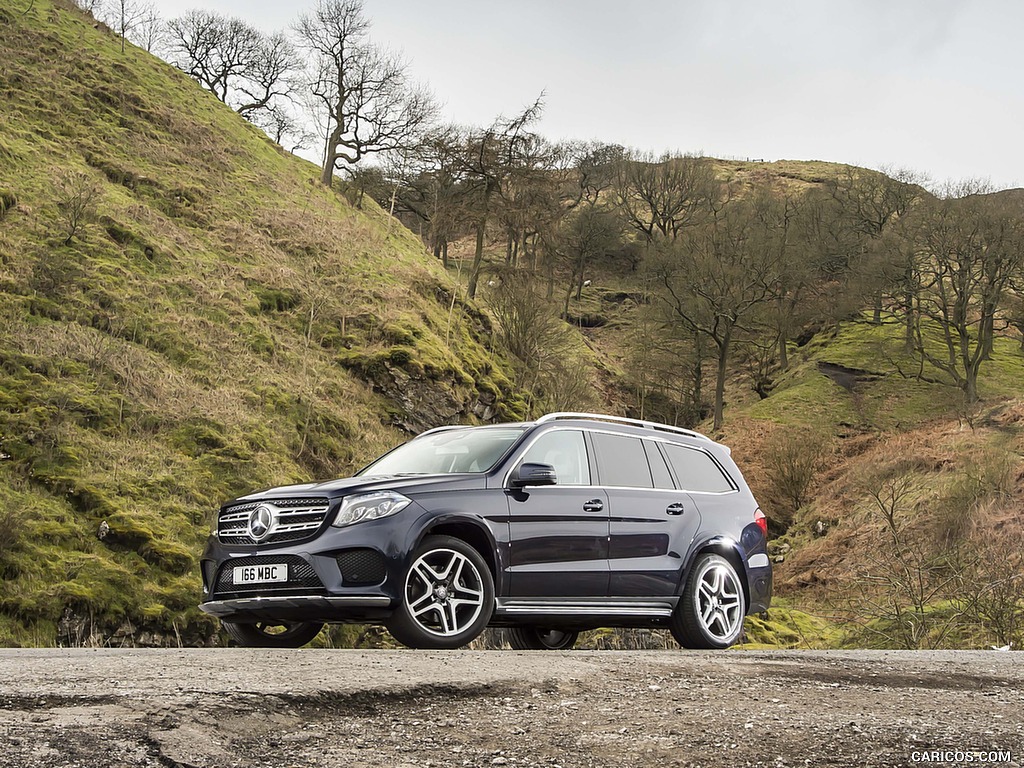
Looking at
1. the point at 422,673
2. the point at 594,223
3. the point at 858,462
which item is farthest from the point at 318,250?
the point at 594,223

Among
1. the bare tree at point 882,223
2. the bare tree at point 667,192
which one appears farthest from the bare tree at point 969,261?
the bare tree at point 667,192

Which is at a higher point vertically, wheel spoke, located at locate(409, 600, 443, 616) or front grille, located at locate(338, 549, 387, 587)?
front grille, located at locate(338, 549, 387, 587)

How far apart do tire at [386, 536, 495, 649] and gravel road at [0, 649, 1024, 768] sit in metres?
0.87

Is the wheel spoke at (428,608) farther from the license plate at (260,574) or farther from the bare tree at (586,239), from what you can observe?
the bare tree at (586,239)

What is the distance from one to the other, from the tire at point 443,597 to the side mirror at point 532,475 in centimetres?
70

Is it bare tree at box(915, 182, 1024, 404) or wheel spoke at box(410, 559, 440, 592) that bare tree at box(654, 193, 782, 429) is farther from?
wheel spoke at box(410, 559, 440, 592)

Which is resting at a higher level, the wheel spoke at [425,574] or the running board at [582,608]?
the wheel spoke at [425,574]

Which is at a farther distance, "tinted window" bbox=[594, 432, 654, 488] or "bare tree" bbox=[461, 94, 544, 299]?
"bare tree" bbox=[461, 94, 544, 299]

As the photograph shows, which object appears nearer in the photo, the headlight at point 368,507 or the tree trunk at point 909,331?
the headlight at point 368,507

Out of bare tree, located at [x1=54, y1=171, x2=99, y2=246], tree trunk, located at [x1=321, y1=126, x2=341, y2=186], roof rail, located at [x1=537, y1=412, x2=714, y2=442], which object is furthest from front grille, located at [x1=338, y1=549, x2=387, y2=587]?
tree trunk, located at [x1=321, y1=126, x2=341, y2=186]

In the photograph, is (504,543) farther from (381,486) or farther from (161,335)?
(161,335)

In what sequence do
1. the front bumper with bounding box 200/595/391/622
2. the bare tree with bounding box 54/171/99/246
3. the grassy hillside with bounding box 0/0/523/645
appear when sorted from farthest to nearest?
the bare tree with bounding box 54/171/99/246
the grassy hillside with bounding box 0/0/523/645
the front bumper with bounding box 200/595/391/622

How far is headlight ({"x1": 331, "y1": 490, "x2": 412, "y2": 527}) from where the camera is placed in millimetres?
7672

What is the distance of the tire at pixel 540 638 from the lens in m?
10.7
